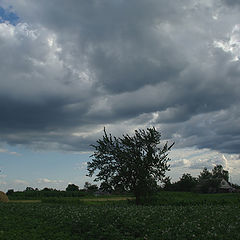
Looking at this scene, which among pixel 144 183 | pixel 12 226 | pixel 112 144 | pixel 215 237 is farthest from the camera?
pixel 112 144

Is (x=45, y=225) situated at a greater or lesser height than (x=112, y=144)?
lesser

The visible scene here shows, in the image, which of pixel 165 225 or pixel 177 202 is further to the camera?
pixel 177 202

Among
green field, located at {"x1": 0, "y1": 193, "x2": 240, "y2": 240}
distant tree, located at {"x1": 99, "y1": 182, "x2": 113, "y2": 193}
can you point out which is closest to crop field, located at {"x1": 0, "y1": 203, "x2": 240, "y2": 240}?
green field, located at {"x1": 0, "y1": 193, "x2": 240, "y2": 240}

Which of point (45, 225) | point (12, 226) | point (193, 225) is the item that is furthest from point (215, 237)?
point (12, 226)

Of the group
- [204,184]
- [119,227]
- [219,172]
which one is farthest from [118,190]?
[219,172]

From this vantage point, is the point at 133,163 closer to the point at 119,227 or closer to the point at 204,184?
the point at 119,227

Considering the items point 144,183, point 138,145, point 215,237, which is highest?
point 138,145

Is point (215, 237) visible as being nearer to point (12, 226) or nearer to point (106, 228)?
point (106, 228)

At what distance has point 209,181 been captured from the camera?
364ft

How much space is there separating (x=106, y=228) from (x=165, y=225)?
119 inches

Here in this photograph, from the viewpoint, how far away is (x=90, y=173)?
41094 mm

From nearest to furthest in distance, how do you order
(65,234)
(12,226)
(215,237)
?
(215,237)
(65,234)
(12,226)

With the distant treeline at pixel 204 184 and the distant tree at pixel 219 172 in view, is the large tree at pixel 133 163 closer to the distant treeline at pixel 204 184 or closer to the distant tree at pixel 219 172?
the distant treeline at pixel 204 184

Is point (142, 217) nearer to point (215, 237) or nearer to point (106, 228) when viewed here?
point (106, 228)
